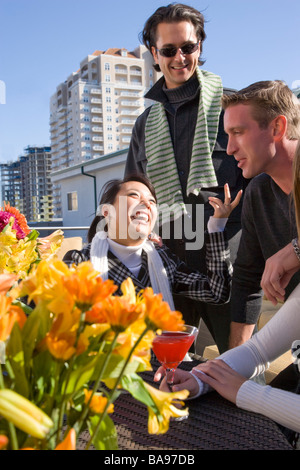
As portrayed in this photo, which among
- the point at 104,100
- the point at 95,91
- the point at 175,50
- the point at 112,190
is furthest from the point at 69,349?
the point at 104,100

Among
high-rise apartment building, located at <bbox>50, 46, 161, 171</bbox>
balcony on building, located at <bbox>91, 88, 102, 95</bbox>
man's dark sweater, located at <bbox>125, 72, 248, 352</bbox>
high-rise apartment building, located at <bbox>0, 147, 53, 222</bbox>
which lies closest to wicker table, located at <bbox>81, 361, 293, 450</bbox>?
man's dark sweater, located at <bbox>125, 72, 248, 352</bbox>

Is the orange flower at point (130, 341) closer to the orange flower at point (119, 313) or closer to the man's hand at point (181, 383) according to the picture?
the orange flower at point (119, 313)

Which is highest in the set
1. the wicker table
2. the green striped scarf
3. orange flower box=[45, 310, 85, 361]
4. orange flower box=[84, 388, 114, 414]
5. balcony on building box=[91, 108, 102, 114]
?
balcony on building box=[91, 108, 102, 114]

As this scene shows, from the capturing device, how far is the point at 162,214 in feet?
7.54

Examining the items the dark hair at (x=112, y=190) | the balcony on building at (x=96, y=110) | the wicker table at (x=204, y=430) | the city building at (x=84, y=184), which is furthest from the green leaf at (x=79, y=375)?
the balcony on building at (x=96, y=110)

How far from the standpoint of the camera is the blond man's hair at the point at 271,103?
175cm

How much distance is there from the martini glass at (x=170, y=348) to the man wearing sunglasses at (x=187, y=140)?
3.47 ft

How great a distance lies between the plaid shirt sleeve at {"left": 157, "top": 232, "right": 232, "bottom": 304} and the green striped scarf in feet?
1.06

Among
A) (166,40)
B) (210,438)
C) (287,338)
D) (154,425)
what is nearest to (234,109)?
(166,40)

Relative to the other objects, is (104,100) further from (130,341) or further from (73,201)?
(130,341)

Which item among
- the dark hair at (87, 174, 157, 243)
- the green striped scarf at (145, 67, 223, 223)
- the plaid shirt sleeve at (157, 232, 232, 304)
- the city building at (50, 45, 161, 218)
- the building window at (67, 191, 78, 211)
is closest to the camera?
the plaid shirt sleeve at (157, 232, 232, 304)

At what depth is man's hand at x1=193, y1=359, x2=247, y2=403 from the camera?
3.51 ft

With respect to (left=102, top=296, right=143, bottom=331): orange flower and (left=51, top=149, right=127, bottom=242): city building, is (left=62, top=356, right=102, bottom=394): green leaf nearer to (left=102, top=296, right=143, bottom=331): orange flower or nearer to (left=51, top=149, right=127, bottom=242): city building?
(left=102, top=296, right=143, bottom=331): orange flower
